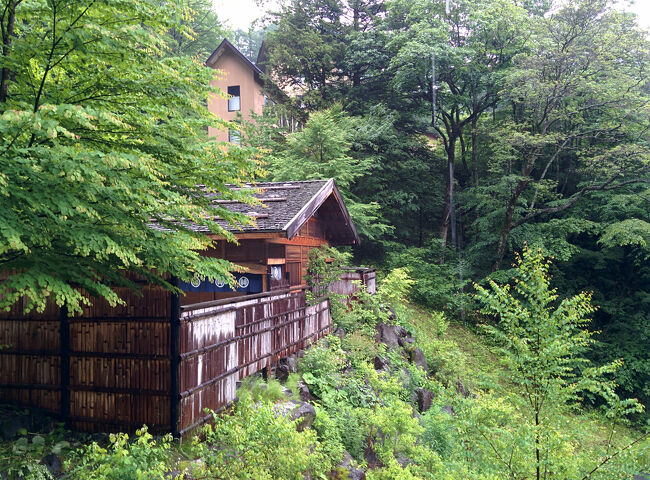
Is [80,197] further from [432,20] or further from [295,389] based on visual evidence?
[432,20]

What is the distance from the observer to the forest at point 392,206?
559cm

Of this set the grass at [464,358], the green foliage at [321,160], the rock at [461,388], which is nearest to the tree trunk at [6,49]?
the grass at [464,358]

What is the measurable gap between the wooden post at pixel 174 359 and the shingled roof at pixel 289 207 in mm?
3740

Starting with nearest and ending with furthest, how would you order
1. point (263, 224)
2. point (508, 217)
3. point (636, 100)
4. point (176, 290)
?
point (176, 290), point (263, 224), point (636, 100), point (508, 217)

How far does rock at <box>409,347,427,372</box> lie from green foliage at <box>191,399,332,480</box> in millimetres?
10991

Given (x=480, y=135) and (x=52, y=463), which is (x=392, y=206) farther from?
(x=52, y=463)

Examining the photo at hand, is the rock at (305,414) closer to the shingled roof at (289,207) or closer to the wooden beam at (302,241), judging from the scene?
the shingled roof at (289,207)

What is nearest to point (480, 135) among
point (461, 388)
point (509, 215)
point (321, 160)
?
point (509, 215)

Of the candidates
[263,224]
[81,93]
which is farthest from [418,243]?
[81,93]

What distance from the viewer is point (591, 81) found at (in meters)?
22.2

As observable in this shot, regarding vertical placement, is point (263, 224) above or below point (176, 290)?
above

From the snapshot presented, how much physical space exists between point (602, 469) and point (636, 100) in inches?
825

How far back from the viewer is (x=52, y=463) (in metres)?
5.91

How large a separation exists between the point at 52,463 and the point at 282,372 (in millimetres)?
5628
